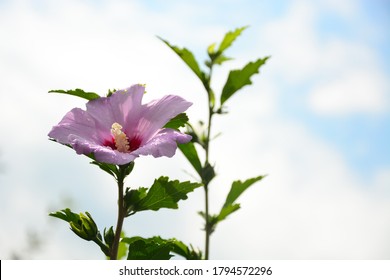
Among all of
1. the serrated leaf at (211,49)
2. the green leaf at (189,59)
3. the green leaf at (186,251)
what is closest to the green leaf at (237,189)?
the green leaf at (186,251)

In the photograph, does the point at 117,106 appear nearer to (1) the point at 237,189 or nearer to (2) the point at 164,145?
(2) the point at 164,145

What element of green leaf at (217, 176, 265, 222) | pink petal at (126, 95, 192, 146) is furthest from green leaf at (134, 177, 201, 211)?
green leaf at (217, 176, 265, 222)

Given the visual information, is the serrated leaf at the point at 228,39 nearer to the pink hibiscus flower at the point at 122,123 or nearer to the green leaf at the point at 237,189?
the green leaf at the point at 237,189

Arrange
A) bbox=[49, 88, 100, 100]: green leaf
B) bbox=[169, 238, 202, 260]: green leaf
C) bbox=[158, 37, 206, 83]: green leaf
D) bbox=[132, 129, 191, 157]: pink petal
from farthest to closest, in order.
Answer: bbox=[158, 37, 206, 83]: green leaf
bbox=[169, 238, 202, 260]: green leaf
bbox=[49, 88, 100, 100]: green leaf
bbox=[132, 129, 191, 157]: pink petal

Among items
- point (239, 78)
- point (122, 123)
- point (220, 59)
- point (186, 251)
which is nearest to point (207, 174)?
point (186, 251)

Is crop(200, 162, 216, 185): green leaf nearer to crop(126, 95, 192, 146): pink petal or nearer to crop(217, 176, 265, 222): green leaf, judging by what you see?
crop(217, 176, 265, 222): green leaf
